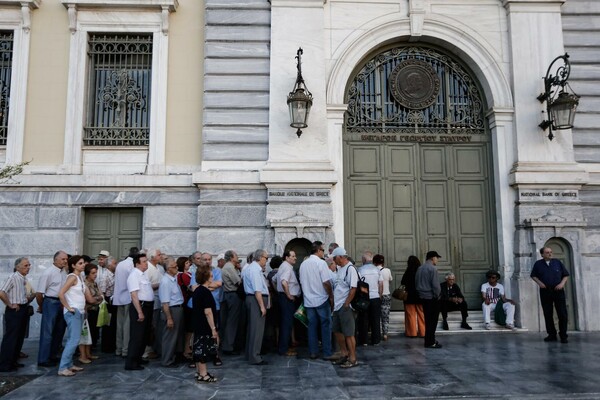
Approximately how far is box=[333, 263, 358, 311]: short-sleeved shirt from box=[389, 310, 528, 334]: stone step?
3560 millimetres

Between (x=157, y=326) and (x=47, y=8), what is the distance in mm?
8196

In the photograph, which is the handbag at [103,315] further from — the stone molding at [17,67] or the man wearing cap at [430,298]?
the man wearing cap at [430,298]

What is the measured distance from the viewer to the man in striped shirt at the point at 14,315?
7.73 metres

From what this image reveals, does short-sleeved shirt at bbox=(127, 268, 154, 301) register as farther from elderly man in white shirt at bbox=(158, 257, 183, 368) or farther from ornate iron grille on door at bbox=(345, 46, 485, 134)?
ornate iron grille on door at bbox=(345, 46, 485, 134)

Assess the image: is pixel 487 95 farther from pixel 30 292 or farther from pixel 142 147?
pixel 30 292

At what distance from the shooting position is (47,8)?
12.1 m

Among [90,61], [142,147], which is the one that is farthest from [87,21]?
[142,147]

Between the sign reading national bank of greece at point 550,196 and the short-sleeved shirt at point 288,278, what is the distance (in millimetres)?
5874

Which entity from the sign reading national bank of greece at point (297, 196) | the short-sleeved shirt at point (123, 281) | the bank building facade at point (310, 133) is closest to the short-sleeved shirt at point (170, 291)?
the short-sleeved shirt at point (123, 281)

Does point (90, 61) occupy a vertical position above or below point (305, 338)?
above

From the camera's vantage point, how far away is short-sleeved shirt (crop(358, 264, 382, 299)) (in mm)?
9539

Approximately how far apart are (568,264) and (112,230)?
10.2 m

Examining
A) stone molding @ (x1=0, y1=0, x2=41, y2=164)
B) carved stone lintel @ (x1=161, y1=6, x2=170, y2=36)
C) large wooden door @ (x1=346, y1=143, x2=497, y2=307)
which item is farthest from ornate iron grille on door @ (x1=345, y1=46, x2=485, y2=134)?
stone molding @ (x1=0, y1=0, x2=41, y2=164)

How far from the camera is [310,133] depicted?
11617mm
